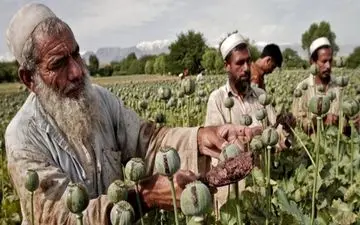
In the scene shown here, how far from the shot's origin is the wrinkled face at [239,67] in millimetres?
4305

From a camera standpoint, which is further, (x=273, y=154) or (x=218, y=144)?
(x=273, y=154)

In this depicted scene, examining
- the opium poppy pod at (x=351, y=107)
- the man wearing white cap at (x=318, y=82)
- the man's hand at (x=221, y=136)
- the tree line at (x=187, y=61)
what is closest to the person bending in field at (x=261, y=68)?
the man wearing white cap at (x=318, y=82)

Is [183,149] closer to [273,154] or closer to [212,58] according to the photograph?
[273,154]

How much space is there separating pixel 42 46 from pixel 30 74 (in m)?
0.19

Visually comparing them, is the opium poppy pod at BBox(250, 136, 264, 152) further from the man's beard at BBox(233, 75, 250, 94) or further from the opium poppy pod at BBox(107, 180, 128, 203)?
the man's beard at BBox(233, 75, 250, 94)

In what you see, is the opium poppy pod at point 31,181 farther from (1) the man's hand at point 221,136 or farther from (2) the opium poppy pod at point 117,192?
(1) the man's hand at point 221,136

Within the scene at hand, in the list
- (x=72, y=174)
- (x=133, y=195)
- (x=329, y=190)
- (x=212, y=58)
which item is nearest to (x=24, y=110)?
(x=72, y=174)

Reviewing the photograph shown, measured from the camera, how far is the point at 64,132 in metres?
2.67

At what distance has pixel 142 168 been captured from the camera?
1941 millimetres

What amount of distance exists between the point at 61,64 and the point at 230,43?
86.8 inches

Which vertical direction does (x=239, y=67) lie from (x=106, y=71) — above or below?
above

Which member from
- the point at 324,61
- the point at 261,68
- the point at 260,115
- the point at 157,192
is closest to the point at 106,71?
the point at 261,68

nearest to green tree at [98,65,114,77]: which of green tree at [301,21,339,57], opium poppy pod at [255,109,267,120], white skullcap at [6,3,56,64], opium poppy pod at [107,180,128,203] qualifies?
green tree at [301,21,339,57]

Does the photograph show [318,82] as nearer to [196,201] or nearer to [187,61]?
[196,201]
